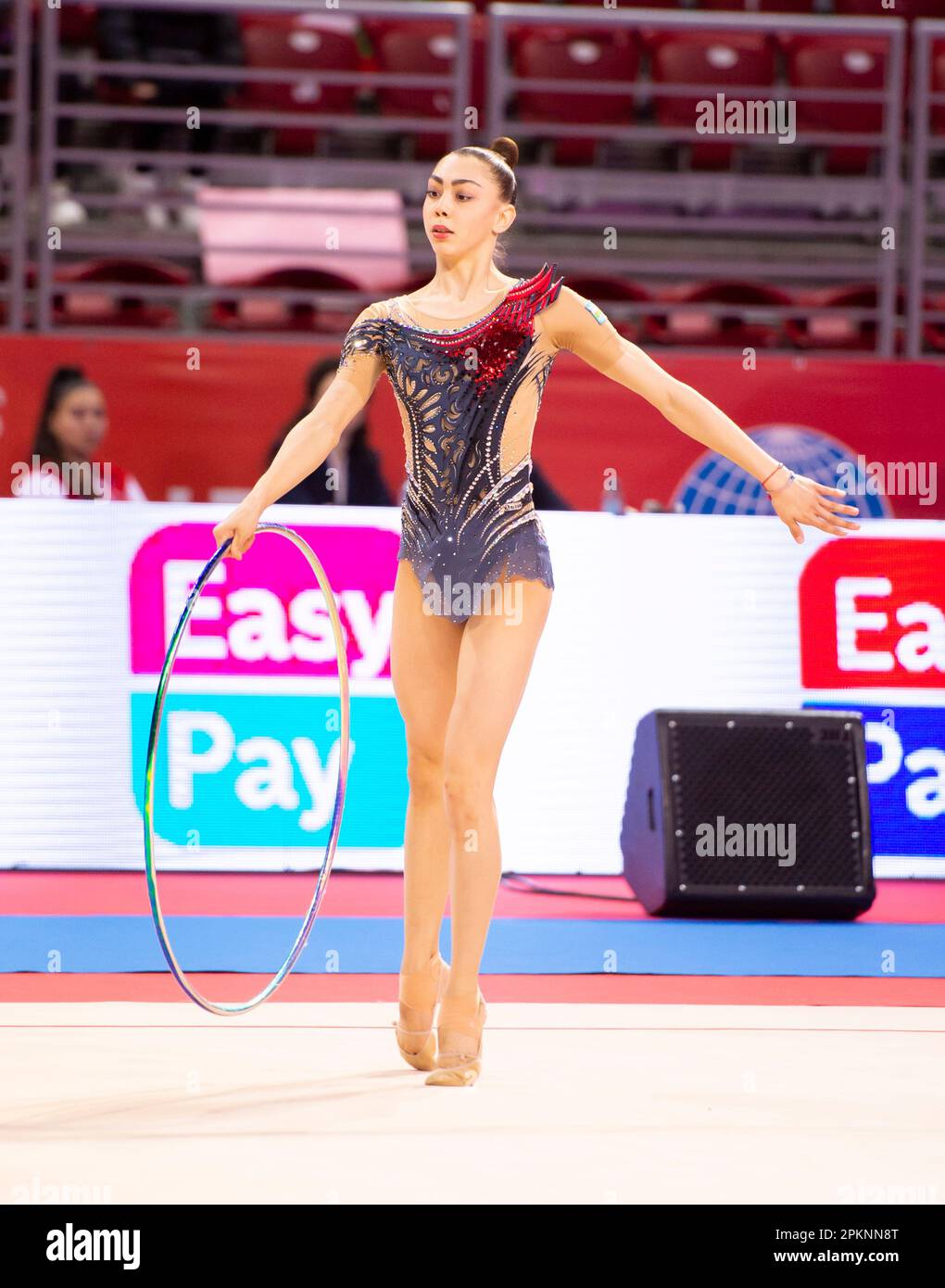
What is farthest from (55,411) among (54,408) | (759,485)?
(759,485)

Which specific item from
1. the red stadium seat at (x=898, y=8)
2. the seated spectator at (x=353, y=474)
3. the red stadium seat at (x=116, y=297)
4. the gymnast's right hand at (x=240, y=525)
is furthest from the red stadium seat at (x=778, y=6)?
the gymnast's right hand at (x=240, y=525)

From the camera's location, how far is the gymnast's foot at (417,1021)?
10.4ft

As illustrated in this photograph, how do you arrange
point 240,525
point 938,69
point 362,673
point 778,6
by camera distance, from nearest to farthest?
point 240,525
point 362,673
point 938,69
point 778,6

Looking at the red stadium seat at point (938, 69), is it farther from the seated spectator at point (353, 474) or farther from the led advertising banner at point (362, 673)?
the led advertising banner at point (362, 673)

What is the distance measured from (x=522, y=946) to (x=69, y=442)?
303cm

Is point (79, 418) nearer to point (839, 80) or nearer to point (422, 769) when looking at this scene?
point (422, 769)

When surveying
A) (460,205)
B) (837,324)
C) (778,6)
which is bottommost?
(460,205)

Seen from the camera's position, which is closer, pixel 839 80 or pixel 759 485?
pixel 759 485

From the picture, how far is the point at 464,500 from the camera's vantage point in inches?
124

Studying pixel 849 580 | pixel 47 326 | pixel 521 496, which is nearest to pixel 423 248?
pixel 47 326

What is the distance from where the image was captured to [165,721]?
5.34 meters

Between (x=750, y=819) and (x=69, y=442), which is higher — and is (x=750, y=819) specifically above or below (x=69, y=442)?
below

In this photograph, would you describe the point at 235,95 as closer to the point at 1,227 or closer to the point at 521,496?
the point at 1,227

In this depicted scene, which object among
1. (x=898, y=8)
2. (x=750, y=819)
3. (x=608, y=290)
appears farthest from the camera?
(x=898, y=8)
